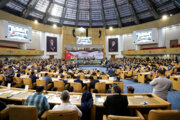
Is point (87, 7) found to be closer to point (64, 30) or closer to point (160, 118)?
point (64, 30)

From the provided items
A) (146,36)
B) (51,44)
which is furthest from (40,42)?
(146,36)

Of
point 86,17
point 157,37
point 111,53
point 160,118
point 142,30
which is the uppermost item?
point 86,17

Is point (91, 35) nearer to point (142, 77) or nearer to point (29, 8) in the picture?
point (29, 8)

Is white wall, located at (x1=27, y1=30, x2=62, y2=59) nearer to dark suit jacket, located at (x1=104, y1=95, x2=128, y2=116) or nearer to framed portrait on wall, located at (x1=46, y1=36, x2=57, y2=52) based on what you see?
framed portrait on wall, located at (x1=46, y1=36, x2=57, y2=52)

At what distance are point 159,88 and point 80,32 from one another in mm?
25002

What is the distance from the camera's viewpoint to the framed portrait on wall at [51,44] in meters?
24.1

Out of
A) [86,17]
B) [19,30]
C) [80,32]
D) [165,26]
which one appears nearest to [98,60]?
[80,32]

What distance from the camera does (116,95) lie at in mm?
2047

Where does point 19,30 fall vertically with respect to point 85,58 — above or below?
above

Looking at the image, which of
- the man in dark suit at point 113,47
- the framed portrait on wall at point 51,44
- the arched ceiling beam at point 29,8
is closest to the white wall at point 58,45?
the framed portrait on wall at point 51,44

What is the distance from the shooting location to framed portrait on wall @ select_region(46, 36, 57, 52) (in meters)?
24.1

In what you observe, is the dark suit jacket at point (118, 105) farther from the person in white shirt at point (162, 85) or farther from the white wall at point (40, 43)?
the white wall at point (40, 43)

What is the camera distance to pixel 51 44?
24.6m

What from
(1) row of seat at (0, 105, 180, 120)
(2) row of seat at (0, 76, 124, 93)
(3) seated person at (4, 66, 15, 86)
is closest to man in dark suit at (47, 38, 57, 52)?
(3) seated person at (4, 66, 15, 86)
